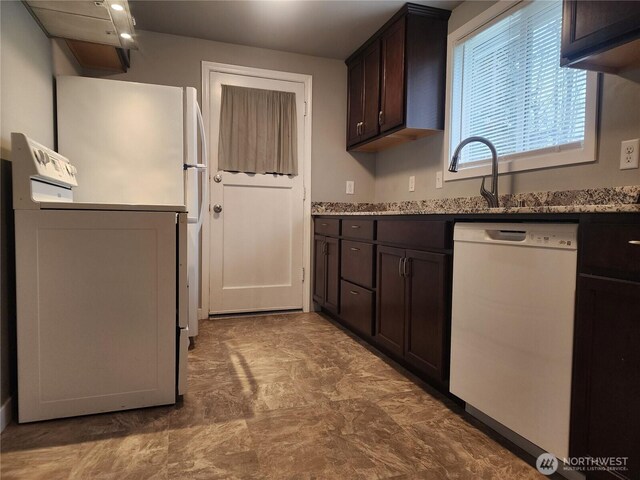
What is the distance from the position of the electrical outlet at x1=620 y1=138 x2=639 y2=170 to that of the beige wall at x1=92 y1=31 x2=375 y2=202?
2.19 m

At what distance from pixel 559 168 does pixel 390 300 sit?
107 centimetres

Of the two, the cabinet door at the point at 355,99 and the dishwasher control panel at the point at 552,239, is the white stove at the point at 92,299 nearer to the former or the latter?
the dishwasher control panel at the point at 552,239

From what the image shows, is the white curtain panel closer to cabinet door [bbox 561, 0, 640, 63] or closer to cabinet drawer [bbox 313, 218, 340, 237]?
cabinet drawer [bbox 313, 218, 340, 237]

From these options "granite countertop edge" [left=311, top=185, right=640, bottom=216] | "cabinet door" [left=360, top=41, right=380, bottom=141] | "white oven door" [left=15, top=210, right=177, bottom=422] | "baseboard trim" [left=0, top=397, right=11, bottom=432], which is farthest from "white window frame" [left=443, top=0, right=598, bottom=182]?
"baseboard trim" [left=0, top=397, right=11, bottom=432]

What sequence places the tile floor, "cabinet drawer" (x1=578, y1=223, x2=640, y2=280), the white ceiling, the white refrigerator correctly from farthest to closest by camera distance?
the white ceiling < the white refrigerator < the tile floor < "cabinet drawer" (x1=578, y1=223, x2=640, y2=280)

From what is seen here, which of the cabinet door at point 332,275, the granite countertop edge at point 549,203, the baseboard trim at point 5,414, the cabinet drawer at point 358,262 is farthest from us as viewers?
the cabinet door at point 332,275

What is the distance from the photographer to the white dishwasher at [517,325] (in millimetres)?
1163

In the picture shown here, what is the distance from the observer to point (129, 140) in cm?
223

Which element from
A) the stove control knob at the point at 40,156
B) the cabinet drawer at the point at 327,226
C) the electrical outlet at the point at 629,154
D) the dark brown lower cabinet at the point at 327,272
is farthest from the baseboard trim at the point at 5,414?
the electrical outlet at the point at 629,154

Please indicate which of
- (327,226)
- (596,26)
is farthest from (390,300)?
(596,26)

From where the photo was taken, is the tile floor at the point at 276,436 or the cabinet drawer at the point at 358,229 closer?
the tile floor at the point at 276,436

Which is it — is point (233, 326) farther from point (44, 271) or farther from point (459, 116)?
point (459, 116)

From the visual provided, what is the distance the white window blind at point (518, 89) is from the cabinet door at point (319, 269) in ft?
4.35

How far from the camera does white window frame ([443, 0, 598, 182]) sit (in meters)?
1.68
